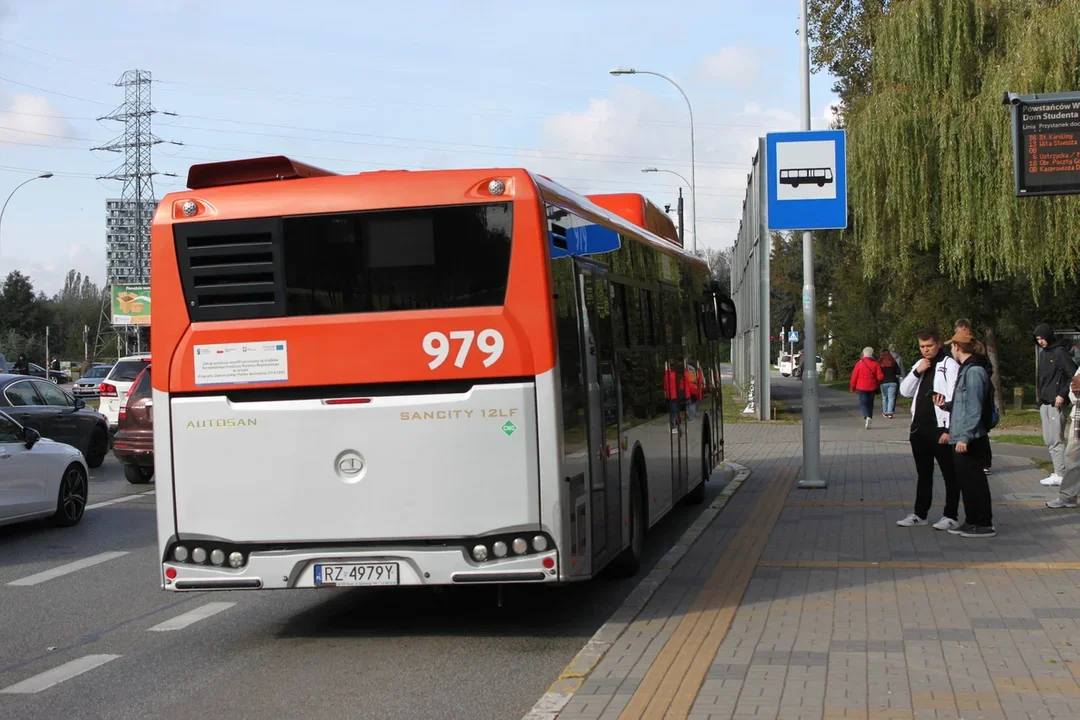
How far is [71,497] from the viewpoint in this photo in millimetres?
14188

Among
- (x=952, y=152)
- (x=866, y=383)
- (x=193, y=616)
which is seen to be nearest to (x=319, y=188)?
(x=193, y=616)

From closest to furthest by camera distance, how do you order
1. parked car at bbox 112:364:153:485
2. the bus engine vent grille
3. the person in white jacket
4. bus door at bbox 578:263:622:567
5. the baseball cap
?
the bus engine vent grille → bus door at bbox 578:263:622:567 → the baseball cap → the person in white jacket → parked car at bbox 112:364:153:485

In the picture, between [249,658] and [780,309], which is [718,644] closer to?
[249,658]

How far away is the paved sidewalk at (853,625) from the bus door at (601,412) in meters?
0.60

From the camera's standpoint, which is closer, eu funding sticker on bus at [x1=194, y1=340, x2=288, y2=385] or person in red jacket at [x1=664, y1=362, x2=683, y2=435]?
eu funding sticker on bus at [x1=194, y1=340, x2=288, y2=385]

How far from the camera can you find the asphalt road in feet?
21.6

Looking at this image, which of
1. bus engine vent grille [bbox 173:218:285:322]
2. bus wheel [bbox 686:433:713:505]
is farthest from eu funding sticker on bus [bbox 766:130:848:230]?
bus engine vent grille [bbox 173:218:285:322]

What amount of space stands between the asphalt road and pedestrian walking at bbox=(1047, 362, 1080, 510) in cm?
441

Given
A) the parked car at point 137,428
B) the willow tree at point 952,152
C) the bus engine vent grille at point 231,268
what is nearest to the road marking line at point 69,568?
the bus engine vent grille at point 231,268

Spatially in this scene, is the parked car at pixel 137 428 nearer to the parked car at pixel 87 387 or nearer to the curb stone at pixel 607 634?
the curb stone at pixel 607 634

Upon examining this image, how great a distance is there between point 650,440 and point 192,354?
14.4ft

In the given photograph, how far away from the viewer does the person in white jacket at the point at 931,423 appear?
1161cm

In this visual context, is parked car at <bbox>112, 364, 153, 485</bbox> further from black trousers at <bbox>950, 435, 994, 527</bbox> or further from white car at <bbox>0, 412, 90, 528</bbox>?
black trousers at <bbox>950, 435, 994, 527</bbox>

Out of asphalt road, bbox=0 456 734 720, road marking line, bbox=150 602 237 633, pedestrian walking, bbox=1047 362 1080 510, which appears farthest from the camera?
pedestrian walking, bbox=1047 362 1080 510
